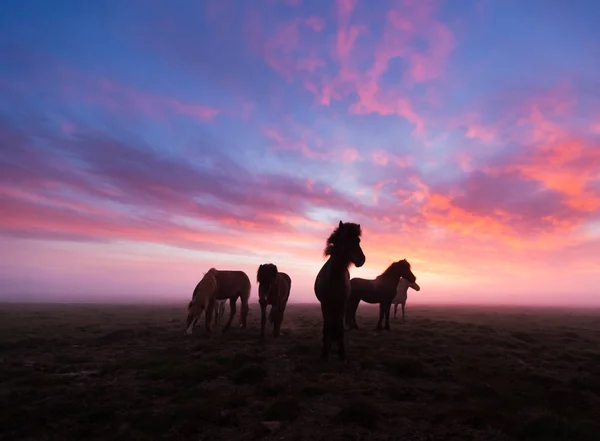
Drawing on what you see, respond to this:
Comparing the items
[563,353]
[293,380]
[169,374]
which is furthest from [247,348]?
[563,353]

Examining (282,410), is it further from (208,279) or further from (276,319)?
(208,279)

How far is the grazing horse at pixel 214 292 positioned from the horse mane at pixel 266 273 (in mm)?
2793

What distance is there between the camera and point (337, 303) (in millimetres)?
11000

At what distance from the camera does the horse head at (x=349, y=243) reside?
10.9 meters

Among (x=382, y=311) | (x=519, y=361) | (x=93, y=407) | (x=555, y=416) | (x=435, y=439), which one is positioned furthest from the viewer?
(x=382, y=311)

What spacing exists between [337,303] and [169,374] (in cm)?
551

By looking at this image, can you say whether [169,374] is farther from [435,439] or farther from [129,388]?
[435,439]

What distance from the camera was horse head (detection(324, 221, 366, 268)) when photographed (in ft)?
35.6

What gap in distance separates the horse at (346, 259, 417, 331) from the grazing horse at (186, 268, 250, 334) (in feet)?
20.3

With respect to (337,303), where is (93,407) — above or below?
below

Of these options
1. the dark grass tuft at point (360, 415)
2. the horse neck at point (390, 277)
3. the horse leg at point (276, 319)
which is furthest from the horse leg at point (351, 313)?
the dark grass tuft at point (360, 415)

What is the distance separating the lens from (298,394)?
785 cm

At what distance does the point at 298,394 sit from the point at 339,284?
4004 mm

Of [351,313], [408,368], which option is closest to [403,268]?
[351,313]
